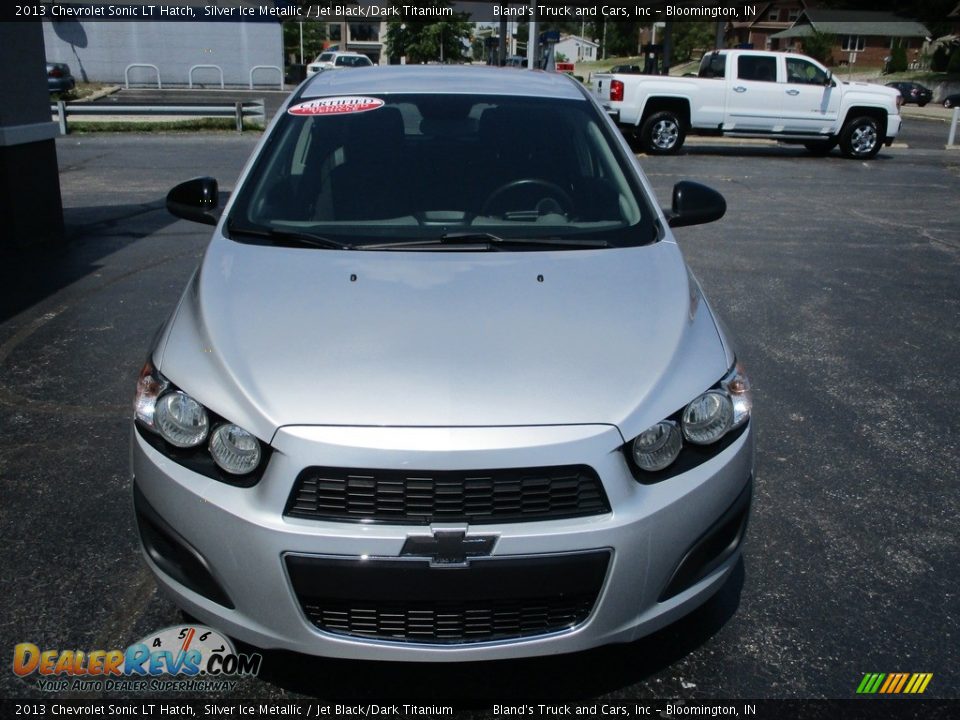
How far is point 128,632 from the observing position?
2.86 metres

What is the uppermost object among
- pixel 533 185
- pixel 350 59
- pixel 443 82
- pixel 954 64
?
pixel 954 64

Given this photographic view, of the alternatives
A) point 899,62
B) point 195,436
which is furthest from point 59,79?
point 899,62

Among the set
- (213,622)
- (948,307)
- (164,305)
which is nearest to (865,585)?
(213,622)

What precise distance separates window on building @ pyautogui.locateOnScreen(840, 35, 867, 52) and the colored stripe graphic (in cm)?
9022

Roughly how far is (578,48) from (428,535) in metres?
127

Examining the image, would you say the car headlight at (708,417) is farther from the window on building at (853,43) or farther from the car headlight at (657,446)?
the window on building at (853,43)

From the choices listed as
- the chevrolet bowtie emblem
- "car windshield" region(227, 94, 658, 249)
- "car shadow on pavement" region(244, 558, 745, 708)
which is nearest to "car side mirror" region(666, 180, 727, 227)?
"car windshield" region(227, 94, 658, 249)

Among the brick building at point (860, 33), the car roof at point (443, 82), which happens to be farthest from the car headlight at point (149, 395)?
the brick building at point (860, 33)

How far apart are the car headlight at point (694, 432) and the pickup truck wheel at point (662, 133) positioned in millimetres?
15745

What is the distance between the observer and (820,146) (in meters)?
19.4

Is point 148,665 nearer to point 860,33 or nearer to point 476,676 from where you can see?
point 476,676

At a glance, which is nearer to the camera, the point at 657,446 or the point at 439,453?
the point at 439,453

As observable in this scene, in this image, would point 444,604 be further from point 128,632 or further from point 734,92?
point 734,92

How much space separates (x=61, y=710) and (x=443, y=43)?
54.9 m
